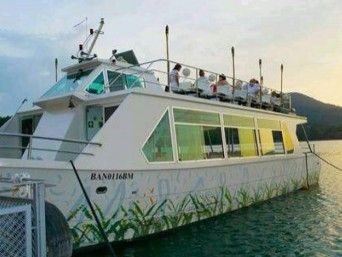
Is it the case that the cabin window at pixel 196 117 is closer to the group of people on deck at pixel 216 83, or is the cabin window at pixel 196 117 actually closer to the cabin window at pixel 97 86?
the group of people on deck at pixel 216 83

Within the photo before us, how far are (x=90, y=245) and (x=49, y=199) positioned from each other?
1.58 metres

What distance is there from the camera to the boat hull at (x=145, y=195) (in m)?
10.5

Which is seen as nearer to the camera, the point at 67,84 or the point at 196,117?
the point at 196,117

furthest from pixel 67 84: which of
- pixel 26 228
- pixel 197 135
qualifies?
pixel 26 228

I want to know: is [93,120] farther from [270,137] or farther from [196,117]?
[270,137]

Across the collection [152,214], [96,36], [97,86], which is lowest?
[152,214]

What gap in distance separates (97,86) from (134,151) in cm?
324

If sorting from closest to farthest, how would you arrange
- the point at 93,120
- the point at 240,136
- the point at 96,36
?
the point at 93,120 < the point at 96,36 < the point at 240,136

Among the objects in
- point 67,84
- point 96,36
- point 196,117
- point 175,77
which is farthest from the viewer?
point 96,36

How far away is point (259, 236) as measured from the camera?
13.3 metres

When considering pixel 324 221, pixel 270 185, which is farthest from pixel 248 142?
pixel 324 221

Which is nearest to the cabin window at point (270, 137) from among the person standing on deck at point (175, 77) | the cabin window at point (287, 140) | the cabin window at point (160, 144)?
the cabin window at point (287, 140)

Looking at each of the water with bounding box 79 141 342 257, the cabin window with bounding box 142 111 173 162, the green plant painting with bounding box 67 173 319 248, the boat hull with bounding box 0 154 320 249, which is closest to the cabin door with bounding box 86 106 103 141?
the cabin window with bounding box 142 111 173 162

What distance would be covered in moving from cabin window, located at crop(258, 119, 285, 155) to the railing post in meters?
12.9
